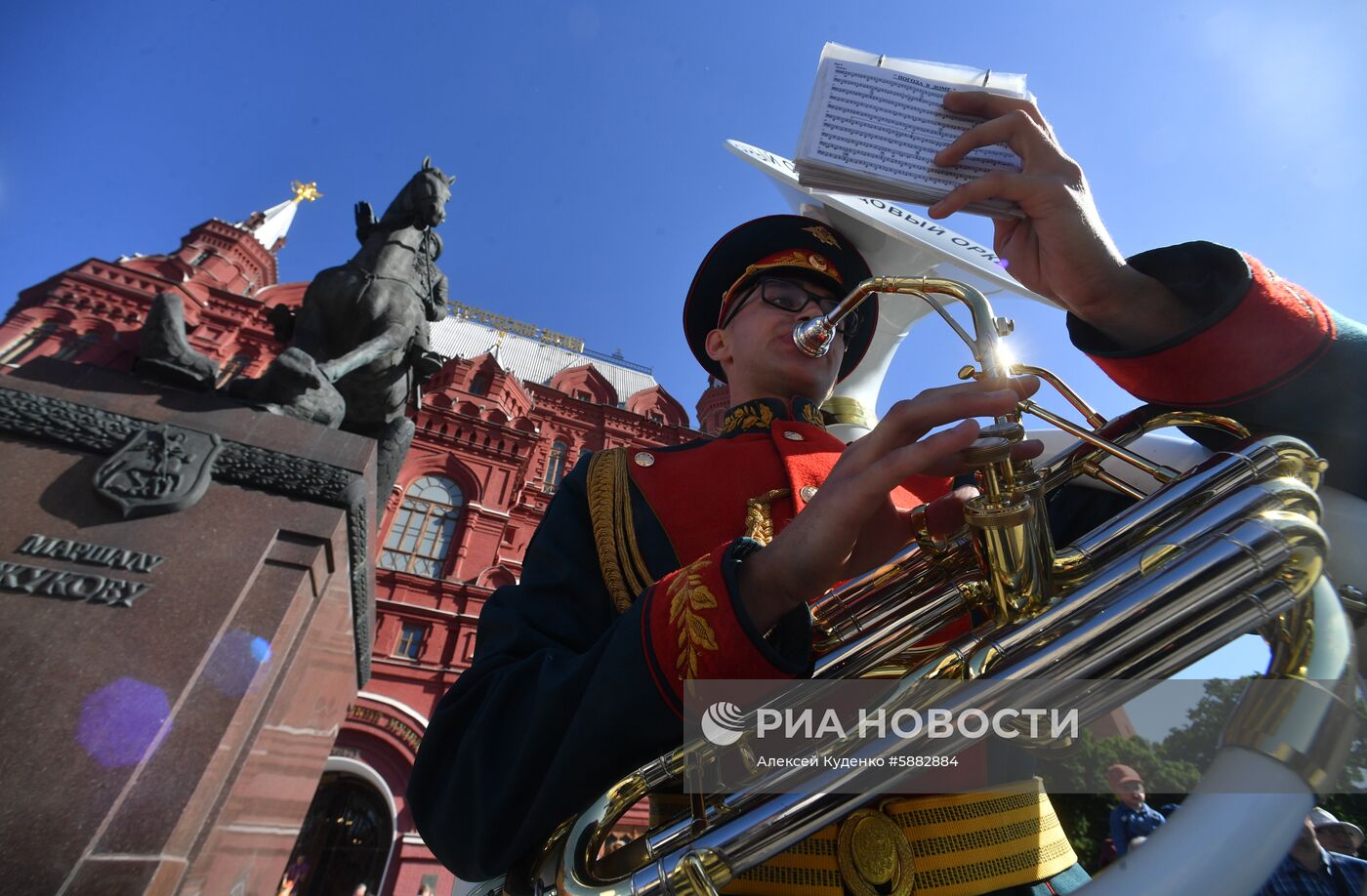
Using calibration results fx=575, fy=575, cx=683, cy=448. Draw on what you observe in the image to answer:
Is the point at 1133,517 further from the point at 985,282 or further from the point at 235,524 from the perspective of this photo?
the point at 235,524

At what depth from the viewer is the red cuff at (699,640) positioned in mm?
885

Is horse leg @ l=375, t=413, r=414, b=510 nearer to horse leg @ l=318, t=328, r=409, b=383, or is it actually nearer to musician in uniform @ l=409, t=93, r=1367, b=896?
horse leg @ l=318, t=328, r=409, b=383

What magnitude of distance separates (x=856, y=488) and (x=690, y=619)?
0.34 meters

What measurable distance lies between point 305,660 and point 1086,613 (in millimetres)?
3516

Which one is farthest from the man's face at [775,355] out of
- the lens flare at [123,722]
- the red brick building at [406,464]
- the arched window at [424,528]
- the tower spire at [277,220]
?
the tower spire at [277,220]

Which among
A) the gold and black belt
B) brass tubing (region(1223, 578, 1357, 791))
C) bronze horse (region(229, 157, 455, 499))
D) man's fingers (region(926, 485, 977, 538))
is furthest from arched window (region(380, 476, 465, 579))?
brass tubing (region(1223, 578, 1357, 791))

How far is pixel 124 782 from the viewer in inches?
75.2

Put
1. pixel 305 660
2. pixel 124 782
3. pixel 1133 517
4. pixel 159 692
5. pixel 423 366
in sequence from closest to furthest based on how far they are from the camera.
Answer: pixel 1133 517, pixel 124 782, pixel 159 692, pixel 305 660, pixel 423 366

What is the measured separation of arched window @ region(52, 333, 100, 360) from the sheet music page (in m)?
23.7

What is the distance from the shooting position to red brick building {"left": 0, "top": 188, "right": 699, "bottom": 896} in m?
13.1

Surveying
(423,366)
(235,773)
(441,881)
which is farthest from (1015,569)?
(441,881)

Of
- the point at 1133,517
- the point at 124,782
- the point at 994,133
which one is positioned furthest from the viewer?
the point at 124,782

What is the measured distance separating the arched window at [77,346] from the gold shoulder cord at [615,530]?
2320 centimetres

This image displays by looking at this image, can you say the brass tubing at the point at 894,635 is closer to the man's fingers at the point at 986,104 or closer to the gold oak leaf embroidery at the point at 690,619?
the gold oak leaf embroidery at the point at 690,619
